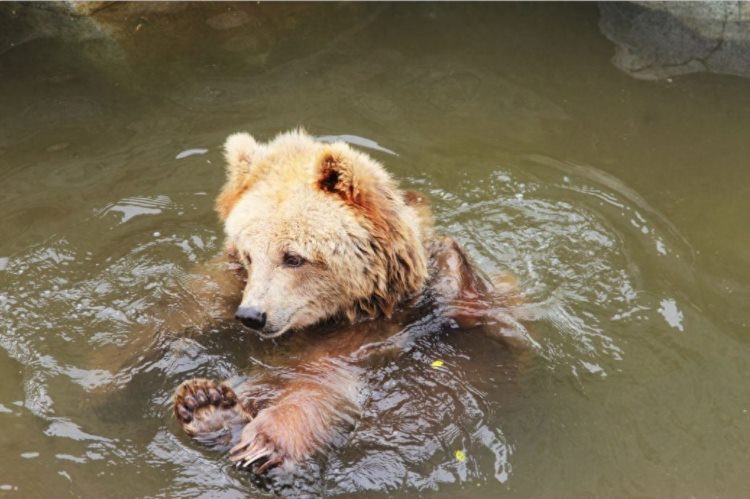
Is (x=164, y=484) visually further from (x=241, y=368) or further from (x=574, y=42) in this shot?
(x=574, y=42)

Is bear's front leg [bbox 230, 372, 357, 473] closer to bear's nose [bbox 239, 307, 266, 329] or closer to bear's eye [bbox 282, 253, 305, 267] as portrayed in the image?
bear's nose [bbox 239, 307, 266, 329]

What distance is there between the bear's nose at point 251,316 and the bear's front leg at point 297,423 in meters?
0.35

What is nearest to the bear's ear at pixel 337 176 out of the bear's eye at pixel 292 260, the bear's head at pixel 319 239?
the bear's head at pixel 319 239

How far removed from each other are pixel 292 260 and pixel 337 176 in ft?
1.57

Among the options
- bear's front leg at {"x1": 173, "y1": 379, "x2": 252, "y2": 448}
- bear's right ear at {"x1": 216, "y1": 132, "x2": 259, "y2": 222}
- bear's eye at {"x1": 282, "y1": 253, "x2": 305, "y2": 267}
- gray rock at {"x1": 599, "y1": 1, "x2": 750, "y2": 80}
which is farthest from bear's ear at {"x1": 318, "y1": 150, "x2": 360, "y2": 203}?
gray rock at {"x1": 599, "y1": 1, "x2": 750, "y2": 80}

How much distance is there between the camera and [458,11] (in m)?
8.28

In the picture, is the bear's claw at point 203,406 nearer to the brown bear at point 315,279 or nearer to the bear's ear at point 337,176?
the brown bear at point 315,279

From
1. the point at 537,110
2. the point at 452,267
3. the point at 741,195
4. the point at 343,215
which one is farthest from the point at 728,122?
the point at 343,215

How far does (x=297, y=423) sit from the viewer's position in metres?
4.12

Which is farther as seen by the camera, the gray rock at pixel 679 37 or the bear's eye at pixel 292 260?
the gray rock at pixel 679 37

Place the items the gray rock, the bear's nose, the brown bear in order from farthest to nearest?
the gray rock
the bear's nose
the brown bear

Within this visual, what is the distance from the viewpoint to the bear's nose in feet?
14.1

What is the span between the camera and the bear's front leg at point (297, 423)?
3980 mm

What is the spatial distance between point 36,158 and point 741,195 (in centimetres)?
514
